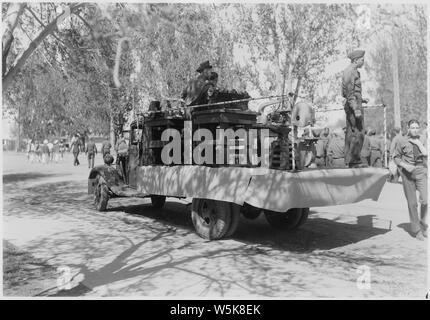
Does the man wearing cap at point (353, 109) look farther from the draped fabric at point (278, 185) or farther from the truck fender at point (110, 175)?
the truck fender at point (110, 175)

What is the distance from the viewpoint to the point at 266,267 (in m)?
5.65

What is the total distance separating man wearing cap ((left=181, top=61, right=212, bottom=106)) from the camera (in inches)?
302

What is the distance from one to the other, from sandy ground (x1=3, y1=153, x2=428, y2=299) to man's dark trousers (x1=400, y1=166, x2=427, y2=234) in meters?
0.29

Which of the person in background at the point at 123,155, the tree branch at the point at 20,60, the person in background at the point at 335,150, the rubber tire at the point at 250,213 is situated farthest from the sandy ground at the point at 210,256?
the tree branch at the point at 20,60

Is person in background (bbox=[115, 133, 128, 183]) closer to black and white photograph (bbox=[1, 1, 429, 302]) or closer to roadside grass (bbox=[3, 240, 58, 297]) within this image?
black and white photograph (bbox=[1, 1, 429, 302])

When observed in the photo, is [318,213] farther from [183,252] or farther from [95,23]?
[95,23]

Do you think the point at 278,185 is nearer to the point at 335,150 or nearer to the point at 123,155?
the point at 335,150

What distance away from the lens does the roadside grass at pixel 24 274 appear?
482 centimetres

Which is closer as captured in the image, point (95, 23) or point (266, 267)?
point (266, 267)

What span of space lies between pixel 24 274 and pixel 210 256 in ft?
7.51

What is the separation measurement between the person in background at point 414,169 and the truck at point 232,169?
712mm

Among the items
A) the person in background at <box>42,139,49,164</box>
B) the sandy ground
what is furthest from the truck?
the person in background at <box>42,139,49,164</box>

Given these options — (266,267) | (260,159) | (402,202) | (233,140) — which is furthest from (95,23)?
(402,202)
